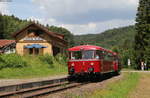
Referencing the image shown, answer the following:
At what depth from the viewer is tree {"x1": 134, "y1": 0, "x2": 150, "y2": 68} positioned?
51475 millimetres

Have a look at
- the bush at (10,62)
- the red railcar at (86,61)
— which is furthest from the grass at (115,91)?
the bush at (10,62)

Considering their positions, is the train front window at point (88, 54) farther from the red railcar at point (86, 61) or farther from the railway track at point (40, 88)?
the railway track at point (40, 88)

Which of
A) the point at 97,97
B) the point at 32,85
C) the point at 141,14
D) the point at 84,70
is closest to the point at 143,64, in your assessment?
the point at 141,14

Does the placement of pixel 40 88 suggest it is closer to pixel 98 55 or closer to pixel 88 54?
pixel 88 54

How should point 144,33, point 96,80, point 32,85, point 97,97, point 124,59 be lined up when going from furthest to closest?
point 124,59 → point 144,33 → point 96,80 → point 32,85 → point 97,97

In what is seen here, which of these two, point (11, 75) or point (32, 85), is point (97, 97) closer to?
point (32, 85)

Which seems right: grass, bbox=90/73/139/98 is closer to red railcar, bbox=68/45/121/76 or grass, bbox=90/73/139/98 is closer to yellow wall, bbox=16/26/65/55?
Result: red railcar, bbox=68/45/121/76

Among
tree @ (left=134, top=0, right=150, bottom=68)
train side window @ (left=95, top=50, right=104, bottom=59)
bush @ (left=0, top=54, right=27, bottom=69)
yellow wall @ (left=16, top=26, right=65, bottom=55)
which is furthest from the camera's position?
yellow wall @ (left=16, top=26, right=65, bottom=55)

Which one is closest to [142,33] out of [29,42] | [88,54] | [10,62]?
[29,42]

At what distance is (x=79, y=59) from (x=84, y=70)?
1.01 metres

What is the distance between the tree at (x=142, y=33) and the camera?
169 feet

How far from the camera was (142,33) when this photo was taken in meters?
52.6

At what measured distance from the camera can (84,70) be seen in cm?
2173

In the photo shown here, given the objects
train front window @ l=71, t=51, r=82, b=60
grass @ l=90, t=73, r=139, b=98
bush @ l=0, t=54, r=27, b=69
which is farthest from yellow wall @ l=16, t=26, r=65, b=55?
grass @ l=90, t=73, r=139, b=98
